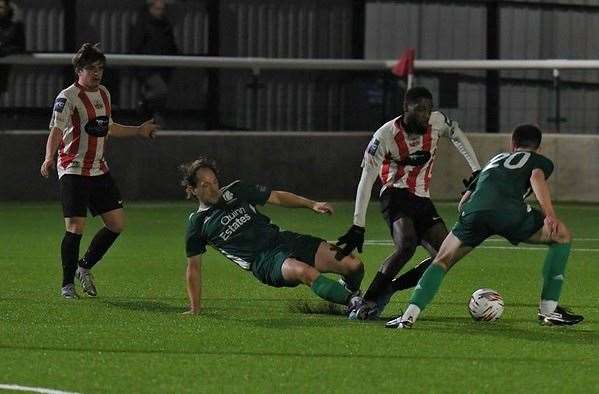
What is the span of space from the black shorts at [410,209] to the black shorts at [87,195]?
8.06 feet

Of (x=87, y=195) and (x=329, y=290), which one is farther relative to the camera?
(x=87, y=195)

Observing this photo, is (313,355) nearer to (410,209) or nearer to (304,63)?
(410,209)

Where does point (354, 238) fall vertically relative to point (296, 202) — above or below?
below

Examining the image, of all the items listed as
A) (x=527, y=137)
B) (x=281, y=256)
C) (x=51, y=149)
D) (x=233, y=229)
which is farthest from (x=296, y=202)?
(x=51, y=149)

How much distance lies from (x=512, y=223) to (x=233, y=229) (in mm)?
1943

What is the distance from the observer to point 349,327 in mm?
10664

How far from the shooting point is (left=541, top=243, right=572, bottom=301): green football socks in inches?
423

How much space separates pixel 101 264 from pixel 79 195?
263cm

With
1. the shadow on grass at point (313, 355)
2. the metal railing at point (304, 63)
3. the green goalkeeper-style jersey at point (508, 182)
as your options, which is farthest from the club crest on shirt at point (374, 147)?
the metal railing at point (304, 63)

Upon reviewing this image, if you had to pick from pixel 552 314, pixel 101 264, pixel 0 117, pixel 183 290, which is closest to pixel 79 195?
pixel 183 290

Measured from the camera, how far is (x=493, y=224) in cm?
1062

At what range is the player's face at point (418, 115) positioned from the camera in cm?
1125

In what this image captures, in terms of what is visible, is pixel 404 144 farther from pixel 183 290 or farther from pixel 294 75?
pixel 294 75

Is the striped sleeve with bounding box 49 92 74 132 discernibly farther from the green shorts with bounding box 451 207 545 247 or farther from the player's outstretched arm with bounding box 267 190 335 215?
the green shorts with bounding box 451 207 545 247
